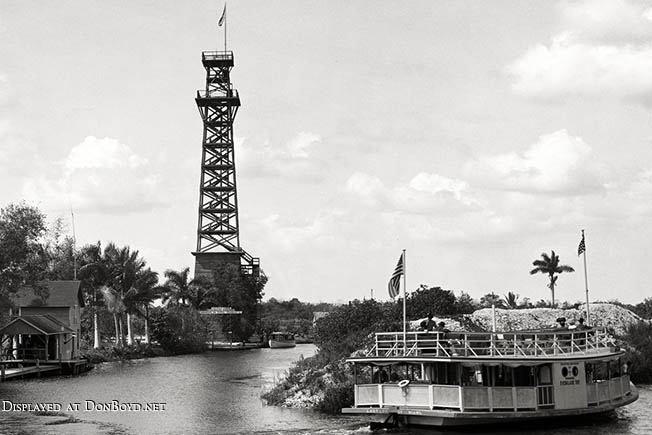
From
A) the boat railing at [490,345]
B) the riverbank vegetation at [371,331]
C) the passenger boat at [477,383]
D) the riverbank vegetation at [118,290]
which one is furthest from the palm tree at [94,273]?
the passenger boat at [477,383]

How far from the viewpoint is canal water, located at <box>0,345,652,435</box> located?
3556cm

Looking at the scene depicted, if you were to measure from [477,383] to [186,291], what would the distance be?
88.9 meters

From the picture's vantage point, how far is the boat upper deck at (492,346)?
33062 mm

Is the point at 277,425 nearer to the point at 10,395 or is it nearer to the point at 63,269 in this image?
the point at 10,395

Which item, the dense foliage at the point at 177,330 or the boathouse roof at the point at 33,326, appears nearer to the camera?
the boathouse roof at the point at 33,326

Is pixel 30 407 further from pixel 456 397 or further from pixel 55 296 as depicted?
pixel 55 296

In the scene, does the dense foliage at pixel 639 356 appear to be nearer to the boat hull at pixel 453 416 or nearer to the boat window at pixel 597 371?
the boat window at pixel 597 371

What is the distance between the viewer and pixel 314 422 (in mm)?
37531

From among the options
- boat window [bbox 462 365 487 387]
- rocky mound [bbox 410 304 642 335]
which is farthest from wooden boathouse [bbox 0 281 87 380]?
boat window [bbox 462 365 487 387]

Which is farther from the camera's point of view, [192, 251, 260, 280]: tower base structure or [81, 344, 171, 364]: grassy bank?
[192, 251, 260, 280]: tower base structure

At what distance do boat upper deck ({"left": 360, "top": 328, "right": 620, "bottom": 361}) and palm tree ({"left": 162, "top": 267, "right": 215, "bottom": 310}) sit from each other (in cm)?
8155

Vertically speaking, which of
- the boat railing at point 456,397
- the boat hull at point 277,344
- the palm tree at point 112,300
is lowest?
the boat hull at point 277,344

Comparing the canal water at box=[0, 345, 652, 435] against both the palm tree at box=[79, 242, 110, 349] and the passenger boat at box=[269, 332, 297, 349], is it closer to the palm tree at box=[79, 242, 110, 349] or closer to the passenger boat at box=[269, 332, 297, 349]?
the palm tree at box=[79, 242, 110, 349]

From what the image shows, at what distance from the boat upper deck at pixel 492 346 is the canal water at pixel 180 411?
9.36ft
